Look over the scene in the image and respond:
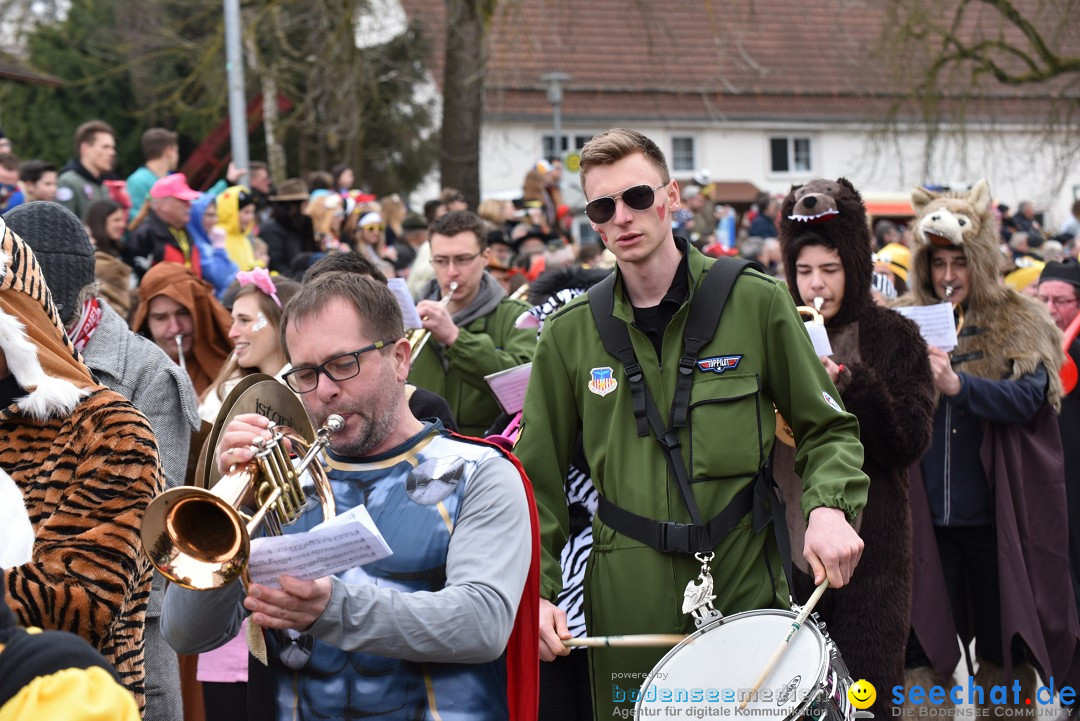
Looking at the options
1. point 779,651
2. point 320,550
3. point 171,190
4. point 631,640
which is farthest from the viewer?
point 171,190

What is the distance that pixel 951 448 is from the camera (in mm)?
6129

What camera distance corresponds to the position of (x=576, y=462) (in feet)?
15.6

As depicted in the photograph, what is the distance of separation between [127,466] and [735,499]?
1723mm

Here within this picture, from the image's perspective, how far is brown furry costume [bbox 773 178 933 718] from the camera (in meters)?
4.98

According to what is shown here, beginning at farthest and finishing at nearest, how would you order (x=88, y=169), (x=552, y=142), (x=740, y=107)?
(x=740, y=107), (x=552, y=142), (x=88, y=169)

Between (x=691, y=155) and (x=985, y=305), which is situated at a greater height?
(x=985, y=305)

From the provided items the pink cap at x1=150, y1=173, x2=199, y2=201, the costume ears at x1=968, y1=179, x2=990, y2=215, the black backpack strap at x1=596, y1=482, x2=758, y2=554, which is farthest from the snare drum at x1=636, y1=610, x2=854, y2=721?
the pink cap at x1=150, y1=173, x2=199, y2=201

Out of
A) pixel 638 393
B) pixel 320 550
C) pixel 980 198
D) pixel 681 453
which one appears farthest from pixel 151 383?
pixel 980 198

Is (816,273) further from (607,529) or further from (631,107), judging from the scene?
(631,107)

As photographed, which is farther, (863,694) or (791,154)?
(791,154)

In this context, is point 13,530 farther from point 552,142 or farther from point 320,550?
point 552,142

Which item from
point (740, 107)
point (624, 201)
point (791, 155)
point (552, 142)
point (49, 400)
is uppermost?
point (624, 201)

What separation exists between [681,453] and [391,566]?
3.81ft

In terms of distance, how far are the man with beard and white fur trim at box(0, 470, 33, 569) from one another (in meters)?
0.39
